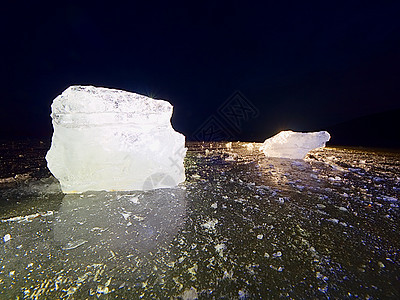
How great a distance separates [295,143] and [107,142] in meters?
7.15

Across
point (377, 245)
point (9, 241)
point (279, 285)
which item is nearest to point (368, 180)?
point (377, 245)

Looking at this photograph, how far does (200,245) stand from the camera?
1.68 meters

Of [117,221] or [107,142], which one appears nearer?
[117,221]

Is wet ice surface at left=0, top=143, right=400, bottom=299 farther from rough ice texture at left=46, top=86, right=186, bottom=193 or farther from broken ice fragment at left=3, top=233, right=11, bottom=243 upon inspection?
rough ice texture at left=46, top=86, right=186, bottom=193

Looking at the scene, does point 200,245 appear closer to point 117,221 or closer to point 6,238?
point 117,221

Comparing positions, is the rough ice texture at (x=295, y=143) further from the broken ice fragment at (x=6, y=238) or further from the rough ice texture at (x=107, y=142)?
the broken ice fragment at (x=6, y=238)

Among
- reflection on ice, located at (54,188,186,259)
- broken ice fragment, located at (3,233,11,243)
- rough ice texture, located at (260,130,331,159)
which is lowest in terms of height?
broken ice fragment, located at (3,233,11,243)

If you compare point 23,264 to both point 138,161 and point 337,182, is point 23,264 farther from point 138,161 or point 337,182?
point 337,182

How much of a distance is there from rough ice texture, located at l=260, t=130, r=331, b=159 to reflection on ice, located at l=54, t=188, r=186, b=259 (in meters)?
6.31

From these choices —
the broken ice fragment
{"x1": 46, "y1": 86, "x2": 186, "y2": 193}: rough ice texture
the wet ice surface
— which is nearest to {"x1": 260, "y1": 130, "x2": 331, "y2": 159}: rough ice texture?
the wet ice surface

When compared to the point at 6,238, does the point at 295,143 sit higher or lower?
higher

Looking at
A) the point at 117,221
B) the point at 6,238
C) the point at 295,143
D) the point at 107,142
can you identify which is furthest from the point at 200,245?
the point at 295,143

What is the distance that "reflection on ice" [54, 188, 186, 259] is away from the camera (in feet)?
5.61

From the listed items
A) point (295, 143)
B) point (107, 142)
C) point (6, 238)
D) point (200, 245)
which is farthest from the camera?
point (295, 143)
